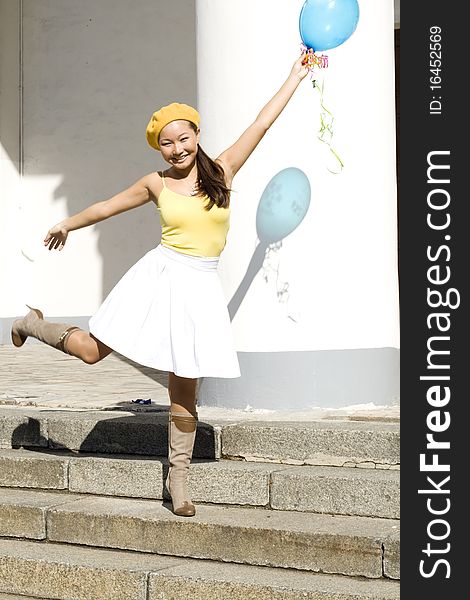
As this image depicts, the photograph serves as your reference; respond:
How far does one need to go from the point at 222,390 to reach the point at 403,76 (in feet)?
8.99

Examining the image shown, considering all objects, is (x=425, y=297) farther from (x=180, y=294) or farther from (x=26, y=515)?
(x=26, y=515)

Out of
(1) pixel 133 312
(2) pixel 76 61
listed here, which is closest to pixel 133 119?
(2) pixel 76 61

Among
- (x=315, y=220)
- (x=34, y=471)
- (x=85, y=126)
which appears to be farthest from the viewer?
(x=85, y=126)

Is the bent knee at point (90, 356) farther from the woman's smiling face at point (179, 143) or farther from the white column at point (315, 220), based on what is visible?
the white column at point (315, 220)

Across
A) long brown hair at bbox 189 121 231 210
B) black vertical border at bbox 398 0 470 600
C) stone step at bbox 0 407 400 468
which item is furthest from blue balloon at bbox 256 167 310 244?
black vertical border at bbox 398 0 470 600

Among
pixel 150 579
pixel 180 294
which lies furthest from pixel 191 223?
pixel 150 579


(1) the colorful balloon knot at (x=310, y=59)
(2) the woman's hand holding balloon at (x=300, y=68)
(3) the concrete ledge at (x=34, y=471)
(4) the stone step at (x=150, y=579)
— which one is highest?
(1) the colorful balloon knot at (x=310, y=59)

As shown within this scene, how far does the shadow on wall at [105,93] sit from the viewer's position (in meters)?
11.6

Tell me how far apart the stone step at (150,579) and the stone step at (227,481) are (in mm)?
434

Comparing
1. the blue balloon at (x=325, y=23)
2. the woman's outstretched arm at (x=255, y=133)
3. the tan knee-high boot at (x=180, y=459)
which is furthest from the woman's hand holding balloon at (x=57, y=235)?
the blue balloon at (x=325, y=23)

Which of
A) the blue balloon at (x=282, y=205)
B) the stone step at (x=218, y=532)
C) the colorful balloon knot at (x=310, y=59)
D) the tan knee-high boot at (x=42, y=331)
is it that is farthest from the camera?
the blue balloon at (x=282, y=205)

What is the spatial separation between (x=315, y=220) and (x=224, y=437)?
1.53 meters

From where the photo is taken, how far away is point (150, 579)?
4980 mm

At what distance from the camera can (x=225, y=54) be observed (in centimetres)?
707
